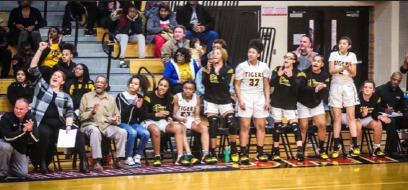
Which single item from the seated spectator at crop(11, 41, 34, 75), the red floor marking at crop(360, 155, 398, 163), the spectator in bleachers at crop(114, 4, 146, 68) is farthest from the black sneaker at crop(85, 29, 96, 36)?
the red floor marking at crop(360, 155, 398, 163)

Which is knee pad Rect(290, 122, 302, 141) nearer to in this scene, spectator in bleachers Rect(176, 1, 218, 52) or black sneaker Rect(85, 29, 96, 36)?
spectator in bleachers Rect(176, 1, 218, 52)

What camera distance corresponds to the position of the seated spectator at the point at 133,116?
35.1 feet

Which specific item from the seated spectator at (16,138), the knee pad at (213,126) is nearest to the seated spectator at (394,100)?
the knee pad at (213,126)

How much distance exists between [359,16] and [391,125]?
509cm

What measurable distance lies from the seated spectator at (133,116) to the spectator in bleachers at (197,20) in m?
2.37

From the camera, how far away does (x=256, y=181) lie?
32.0 ft

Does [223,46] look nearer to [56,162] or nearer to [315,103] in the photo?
[315,103]

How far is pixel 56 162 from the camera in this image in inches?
432

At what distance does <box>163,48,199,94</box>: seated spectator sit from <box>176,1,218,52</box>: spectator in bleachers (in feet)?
4.69

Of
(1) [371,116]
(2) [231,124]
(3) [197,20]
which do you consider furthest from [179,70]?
(1) [371,116]

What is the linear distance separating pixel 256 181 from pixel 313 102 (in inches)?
87.7

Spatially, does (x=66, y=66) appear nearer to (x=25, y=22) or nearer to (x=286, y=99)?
(x=25, y=22)

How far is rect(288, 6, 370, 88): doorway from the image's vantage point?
15875mm

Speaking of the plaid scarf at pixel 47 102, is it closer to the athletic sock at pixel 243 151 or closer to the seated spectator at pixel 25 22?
the seated spectator at pixel 25 22
